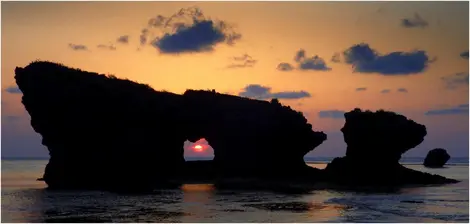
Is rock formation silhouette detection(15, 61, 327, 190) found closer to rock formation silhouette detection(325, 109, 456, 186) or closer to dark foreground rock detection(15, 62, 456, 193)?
dark foreground rock detection(15, 62, 456, 193)

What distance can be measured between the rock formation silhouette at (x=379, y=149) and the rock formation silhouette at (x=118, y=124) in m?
Answer: 6.94

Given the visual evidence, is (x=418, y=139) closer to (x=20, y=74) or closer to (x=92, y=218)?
(x=20, y=74)

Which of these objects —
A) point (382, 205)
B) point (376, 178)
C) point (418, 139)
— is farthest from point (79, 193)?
point (418, 139)

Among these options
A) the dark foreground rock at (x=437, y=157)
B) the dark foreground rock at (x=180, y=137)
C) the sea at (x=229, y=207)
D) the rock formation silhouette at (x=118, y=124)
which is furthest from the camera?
→ the dark foreground rock at (x=437, y=157)

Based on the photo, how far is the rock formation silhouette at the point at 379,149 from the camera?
217 feet

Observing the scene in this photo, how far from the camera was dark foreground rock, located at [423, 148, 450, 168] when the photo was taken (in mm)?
149500

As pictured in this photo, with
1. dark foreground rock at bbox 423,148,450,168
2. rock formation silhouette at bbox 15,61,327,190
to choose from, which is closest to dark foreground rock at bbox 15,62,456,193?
rock formation silhouette at bbox 15,61,327,190

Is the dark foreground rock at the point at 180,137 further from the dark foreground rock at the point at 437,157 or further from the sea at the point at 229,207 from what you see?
the dark foreground rock at the point at 437,157

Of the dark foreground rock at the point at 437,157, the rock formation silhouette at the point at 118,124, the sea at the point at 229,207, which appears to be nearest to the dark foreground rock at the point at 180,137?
the rock formation silhouette at the point at 118,124

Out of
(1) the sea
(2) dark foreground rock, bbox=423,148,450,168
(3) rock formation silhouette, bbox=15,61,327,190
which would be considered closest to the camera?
(1) the sea

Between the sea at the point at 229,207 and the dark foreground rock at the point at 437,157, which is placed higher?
the dark foreground rock at the point at 437,157

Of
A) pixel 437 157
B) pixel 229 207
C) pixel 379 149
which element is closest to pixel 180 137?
pixel 379 149

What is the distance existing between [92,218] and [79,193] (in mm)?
17461

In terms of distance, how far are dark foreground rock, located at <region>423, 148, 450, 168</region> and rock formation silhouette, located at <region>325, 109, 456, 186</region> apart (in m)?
85.2
